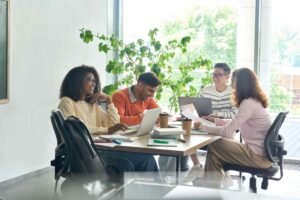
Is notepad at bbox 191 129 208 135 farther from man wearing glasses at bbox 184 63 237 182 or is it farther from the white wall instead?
the white wall

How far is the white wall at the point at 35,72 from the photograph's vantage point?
13.9ft

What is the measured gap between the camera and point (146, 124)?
3.19m

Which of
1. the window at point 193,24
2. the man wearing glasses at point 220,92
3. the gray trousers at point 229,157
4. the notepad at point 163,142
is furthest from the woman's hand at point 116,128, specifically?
the window at point 193,24

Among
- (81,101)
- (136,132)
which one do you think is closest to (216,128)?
(136,132)

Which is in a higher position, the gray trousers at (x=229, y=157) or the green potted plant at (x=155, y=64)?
the green potted plant at (x=155, y=64)

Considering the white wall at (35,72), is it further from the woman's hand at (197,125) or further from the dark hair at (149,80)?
the woman's hand at (197,125)

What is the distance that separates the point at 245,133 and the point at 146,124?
2.52 ft

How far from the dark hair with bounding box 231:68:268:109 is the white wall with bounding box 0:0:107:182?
6.73ft

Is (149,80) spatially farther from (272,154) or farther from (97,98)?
(272,154)

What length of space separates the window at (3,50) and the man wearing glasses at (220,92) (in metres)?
1.90

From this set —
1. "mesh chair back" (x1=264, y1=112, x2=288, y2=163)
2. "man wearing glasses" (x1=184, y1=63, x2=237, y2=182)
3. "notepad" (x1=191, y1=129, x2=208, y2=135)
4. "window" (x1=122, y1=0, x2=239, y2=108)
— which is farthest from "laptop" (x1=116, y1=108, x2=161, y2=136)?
"window" (x1=122, y1=0, x2=239, y2=108)

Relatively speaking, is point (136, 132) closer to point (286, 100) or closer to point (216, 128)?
point (216, 128)

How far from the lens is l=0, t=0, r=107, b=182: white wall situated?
167 inches

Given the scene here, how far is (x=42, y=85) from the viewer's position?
4.68m
